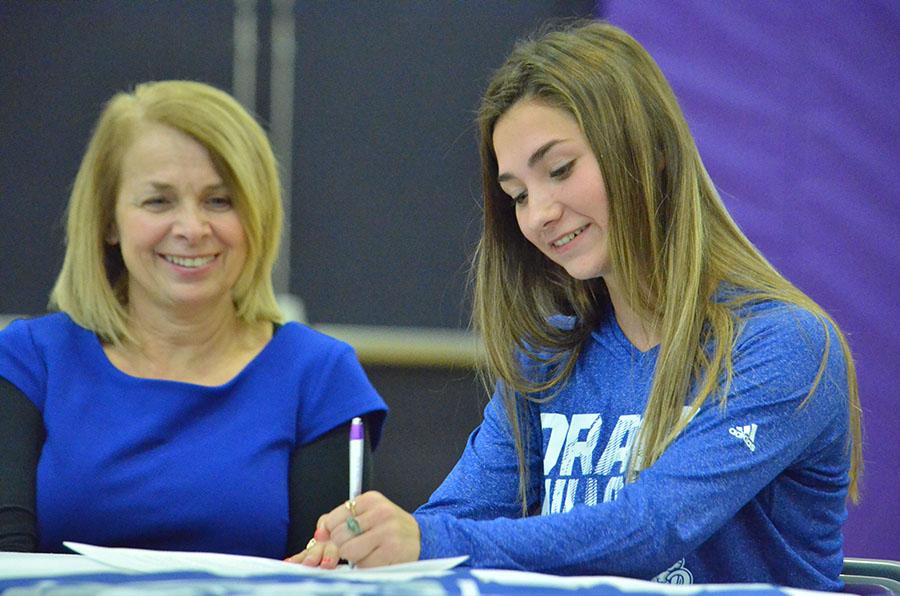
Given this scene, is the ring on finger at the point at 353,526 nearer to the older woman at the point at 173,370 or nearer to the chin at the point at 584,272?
the chin at the point at 584,272

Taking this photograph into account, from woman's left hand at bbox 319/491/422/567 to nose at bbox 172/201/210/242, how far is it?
82 cm

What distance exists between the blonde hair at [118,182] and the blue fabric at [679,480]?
60 centimetres

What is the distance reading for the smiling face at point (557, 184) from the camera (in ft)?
4.83

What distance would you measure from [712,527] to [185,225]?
1049 mm

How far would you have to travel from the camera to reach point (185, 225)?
1934 mm

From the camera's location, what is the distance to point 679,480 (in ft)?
4.14

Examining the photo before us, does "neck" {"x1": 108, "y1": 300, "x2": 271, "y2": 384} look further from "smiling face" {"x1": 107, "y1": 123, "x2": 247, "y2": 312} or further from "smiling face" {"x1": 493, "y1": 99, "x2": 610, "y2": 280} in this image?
"smiling face" {"x1": 493, "y1": 99, "x2": 610, "y2": 280}

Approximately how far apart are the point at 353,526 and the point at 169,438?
28.9 inches

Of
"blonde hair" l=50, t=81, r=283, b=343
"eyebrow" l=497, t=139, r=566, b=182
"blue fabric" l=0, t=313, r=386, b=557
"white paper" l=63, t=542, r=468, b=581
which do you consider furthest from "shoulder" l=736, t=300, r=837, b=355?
"blonde hair" l=50, t=81, r=283, b=343

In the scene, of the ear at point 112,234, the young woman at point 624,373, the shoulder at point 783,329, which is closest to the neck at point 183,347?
the ear at point 112,234

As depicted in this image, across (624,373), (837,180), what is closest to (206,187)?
(624,373)

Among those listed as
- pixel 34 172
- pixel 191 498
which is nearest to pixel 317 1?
pixel 34 172

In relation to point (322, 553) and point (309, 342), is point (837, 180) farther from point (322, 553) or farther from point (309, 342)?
point (322, 553)

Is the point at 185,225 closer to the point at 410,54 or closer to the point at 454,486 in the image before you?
the point at 454,486
